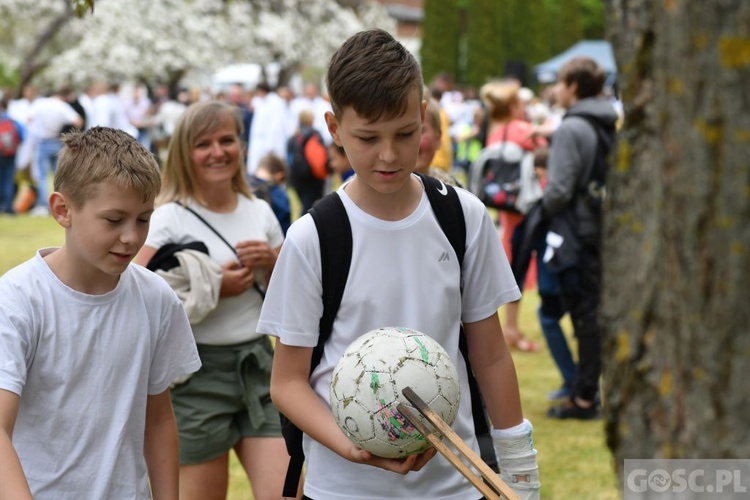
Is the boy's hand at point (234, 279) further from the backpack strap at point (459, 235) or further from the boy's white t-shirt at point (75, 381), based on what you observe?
the backpack strap at point (459, 235)

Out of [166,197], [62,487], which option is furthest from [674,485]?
[166,197]

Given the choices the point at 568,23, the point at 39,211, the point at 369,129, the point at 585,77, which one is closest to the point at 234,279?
the point at 369,129

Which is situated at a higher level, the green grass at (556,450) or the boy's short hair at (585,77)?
the boy's short hair at (585,77)

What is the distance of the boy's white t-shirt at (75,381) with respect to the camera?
3.11 meters

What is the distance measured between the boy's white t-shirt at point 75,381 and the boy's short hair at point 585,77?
5.07 meters

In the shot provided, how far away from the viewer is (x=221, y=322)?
4.72 meters

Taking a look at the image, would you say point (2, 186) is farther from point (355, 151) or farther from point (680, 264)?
point (680, 264)

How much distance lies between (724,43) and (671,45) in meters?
0.09

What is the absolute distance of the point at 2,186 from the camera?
21016 mm

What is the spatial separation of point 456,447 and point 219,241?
2359 millimetres

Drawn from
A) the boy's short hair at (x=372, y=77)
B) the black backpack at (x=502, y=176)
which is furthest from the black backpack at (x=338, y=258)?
the black backpack at (x=502, y=176)

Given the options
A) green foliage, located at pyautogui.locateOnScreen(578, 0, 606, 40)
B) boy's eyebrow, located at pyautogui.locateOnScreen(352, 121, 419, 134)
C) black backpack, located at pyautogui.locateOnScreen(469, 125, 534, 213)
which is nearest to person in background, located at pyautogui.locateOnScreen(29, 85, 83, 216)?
black backpack, located at pyautogui.locateOnScreen(469, 125, 534, 213)

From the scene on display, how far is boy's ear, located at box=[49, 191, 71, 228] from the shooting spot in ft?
10.7

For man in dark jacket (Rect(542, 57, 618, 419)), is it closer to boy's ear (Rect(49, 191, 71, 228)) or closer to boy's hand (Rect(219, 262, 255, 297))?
boy's hand (Rect(219, 262, 255, 297))
